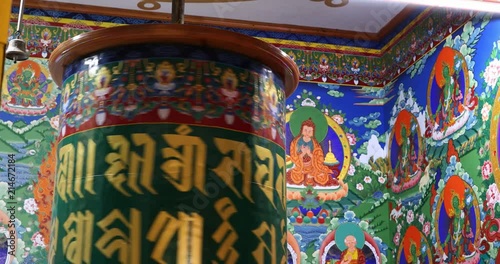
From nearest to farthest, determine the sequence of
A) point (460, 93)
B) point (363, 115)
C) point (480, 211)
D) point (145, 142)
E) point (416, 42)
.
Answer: point (145, 142) → point (480, 211) → point (460, 93) → point (416, 42) → point (363, 115)

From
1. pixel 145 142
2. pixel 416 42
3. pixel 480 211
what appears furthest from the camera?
pixel 416 42

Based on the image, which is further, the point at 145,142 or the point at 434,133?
the point at 434,133

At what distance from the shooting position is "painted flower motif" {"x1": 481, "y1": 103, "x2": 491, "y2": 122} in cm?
535

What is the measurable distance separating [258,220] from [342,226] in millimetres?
5638

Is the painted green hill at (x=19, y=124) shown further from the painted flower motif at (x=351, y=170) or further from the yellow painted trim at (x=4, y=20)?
the yellow painted trim at (x=4, y=20)

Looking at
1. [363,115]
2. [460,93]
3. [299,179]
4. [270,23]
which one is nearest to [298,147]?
[299,179]

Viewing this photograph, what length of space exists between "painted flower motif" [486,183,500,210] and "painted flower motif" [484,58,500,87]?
2.67ft

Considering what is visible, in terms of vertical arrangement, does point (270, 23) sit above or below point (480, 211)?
above

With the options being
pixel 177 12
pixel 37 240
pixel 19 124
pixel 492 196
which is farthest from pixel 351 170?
pixel 177 12

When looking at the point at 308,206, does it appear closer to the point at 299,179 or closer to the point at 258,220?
Answer: the point at 299,179

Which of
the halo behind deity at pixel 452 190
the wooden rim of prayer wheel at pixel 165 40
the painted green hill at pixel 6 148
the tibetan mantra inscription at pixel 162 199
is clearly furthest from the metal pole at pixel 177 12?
the painted green hill at pixel 6 148

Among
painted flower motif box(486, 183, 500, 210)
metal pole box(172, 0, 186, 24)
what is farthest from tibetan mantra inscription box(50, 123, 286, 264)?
painted flower motif box(486, 183, 500, 210)

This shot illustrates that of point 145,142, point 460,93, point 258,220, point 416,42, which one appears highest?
point 416,42

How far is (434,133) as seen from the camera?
618 centimetres
